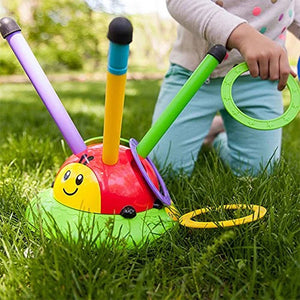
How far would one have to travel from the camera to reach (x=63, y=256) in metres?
0.71

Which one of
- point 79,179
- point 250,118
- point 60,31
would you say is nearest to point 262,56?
point 250,118

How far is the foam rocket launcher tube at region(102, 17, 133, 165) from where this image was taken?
61 centimetres

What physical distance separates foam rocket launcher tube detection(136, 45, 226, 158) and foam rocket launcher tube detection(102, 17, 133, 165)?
0.09m

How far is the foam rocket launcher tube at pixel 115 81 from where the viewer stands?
0.61 metres

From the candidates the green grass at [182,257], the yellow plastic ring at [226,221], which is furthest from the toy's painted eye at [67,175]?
the yellow plastic ring at [226,221]

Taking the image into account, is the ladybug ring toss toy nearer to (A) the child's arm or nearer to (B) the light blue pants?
(A) the child's arm

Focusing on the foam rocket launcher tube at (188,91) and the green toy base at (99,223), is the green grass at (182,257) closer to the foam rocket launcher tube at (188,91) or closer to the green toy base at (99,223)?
the green toy base at (99,223)

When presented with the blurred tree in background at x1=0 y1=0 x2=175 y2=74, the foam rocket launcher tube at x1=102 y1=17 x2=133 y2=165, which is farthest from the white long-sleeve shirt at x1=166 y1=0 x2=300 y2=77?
the blurred tree in background at x1=0 y1=0 x2=175 y2=74

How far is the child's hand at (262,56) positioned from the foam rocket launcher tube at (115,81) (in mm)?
325

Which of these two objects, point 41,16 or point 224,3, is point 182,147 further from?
point 41,16

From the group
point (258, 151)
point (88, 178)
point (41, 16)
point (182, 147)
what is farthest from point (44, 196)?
point (41, 16)

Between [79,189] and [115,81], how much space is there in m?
0.27

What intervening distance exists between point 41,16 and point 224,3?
28.2 ft

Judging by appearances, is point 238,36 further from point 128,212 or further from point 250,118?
point 128,212
